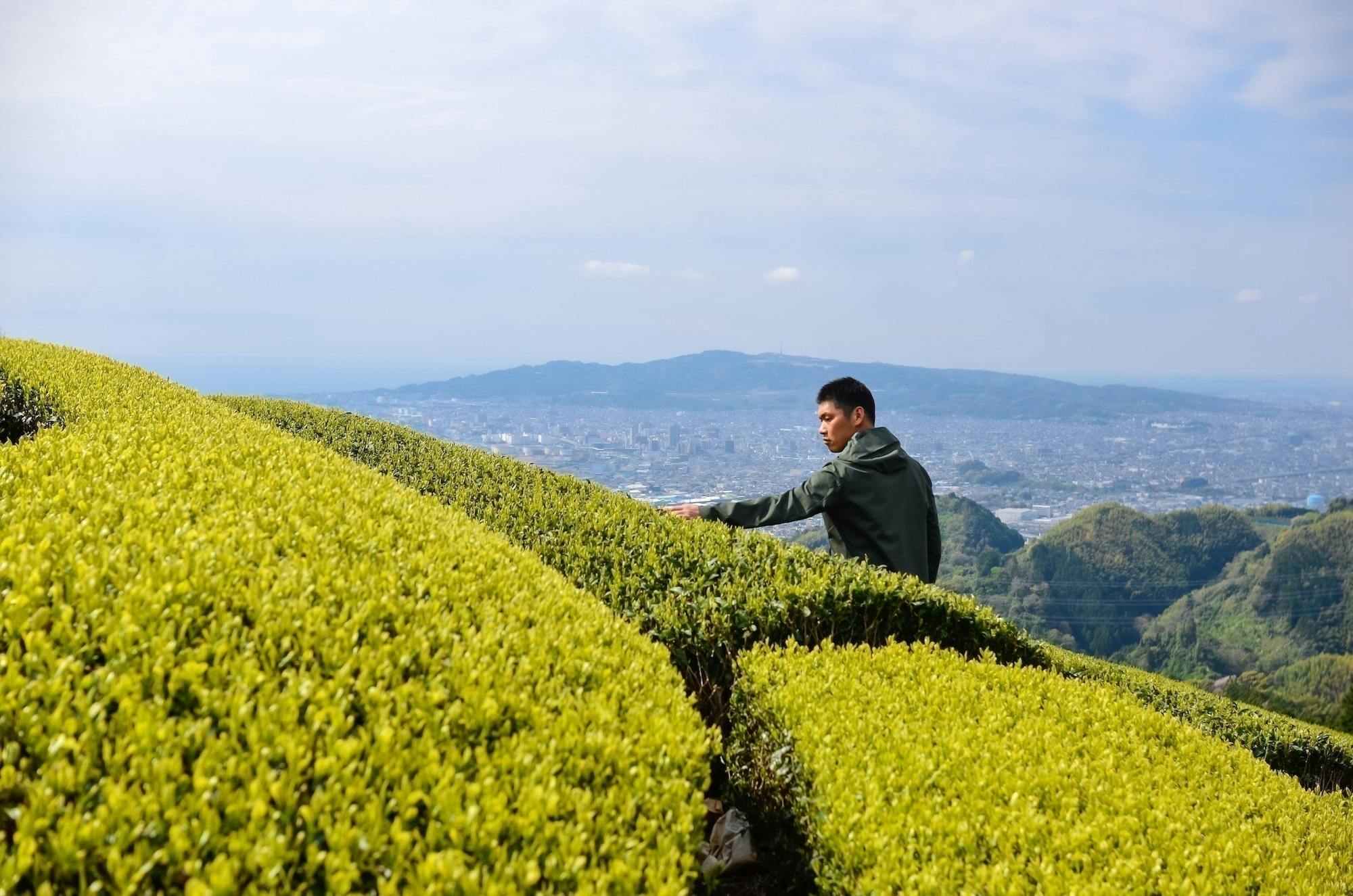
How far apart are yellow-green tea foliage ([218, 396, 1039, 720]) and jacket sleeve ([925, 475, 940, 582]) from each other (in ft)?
3.74

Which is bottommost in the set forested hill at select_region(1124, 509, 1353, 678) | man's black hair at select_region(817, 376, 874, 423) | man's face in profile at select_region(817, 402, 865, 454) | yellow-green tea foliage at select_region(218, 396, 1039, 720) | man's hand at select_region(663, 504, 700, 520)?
forested hill at select_region(1124, 509, 1353, 678)

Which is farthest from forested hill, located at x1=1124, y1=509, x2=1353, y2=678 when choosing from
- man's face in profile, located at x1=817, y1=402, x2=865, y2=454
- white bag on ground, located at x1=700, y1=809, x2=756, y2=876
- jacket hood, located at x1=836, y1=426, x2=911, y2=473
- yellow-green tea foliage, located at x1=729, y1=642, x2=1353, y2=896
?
white bag on ground, located at x1=700, y1=809, x2=756, y2=876

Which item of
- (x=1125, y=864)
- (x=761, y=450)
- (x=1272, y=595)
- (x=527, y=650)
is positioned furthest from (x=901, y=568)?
(x=761, y=450)

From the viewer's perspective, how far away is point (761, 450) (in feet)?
559

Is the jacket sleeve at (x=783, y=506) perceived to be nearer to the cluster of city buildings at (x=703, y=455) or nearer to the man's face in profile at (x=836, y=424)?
the man's face in profile at (x=836, y=424)

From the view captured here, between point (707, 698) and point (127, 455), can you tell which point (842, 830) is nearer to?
point (707, 698)

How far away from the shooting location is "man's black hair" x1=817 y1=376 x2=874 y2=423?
698 cm

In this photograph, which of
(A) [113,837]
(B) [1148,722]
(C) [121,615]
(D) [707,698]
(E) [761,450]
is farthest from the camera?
(E) [761,450]

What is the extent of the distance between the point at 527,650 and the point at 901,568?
4.16 m

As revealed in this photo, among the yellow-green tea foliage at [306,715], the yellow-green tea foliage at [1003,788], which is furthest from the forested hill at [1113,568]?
the yellow-green tea foliage at [306,715]

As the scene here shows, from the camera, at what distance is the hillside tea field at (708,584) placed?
515 cm

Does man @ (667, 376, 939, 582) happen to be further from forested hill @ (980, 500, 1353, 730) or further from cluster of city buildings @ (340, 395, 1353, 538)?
cluster of city buildings @ (340, 395, 1353, 538)

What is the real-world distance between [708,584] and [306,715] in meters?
3.37

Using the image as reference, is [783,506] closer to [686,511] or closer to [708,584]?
[686,511]
